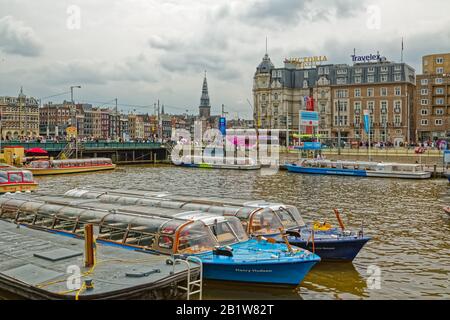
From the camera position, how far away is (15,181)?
143 ft

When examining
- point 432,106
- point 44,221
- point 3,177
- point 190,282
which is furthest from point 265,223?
point 432,106

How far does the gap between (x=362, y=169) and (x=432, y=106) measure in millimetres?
56196

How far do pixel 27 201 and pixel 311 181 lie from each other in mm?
40770

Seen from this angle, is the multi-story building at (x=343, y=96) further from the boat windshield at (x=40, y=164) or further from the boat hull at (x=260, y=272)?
the boat hull at (x=260, y=272)

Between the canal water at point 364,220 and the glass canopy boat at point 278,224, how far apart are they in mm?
855

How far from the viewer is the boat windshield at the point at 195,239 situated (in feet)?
61.1

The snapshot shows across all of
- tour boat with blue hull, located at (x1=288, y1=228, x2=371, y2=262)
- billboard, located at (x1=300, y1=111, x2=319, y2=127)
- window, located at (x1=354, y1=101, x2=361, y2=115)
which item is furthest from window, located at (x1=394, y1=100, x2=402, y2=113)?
tour boat with blue hull, located at (x1=288, y1=228, x2=371, y2=262)

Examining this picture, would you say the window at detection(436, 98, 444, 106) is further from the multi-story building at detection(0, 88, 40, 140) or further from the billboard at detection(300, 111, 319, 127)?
the multi-story building at detection(0, 88, 40, 140)

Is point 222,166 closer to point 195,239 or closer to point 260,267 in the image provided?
point 195,239

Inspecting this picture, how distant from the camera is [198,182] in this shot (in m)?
60.4

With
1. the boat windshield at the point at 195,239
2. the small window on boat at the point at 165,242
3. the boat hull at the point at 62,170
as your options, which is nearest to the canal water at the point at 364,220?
the boat windshield at the point at 195,239
